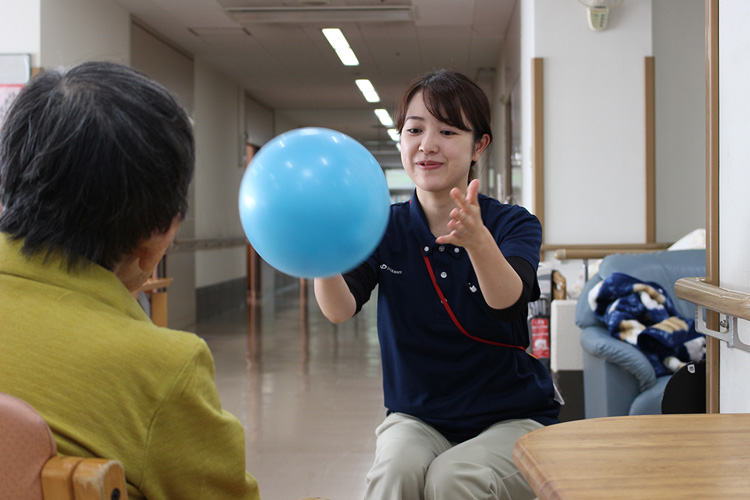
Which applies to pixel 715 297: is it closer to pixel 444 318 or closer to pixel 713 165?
pixel 713 165

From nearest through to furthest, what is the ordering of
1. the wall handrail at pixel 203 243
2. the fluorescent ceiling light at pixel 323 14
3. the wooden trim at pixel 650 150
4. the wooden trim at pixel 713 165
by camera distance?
the wooden trim at pixel 713 165 < the wooden trim at pixel 650 150 < the fluorescent ceiling light at pixel 323 14 < the wall handrail at pixel 203 243

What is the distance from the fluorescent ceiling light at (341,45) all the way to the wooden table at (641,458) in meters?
6.54

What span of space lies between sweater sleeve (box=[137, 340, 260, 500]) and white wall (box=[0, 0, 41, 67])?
4872 millimetres

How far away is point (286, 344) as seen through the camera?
6.34 m

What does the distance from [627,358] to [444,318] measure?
1.62 metres

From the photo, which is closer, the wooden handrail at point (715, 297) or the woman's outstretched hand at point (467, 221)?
the woman's outstretched hand at point (467, 221)

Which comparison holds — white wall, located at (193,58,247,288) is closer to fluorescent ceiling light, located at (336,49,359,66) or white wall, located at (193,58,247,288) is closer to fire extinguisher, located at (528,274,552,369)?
fluorescent ceiling light, located at (336,49,359,66)

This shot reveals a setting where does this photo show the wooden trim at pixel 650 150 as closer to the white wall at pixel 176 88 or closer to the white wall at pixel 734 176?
the white wall at pixel 734 176

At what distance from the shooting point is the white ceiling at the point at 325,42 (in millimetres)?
6344

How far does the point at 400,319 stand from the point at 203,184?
24.6 ft

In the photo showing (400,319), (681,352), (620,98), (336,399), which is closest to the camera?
(400,319)

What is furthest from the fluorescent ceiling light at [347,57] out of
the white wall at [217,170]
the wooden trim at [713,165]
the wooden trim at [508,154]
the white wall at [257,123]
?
the wooden trim at [713,165]

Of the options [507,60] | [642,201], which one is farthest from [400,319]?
[507,60]

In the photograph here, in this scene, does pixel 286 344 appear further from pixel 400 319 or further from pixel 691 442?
pixel 691 442
